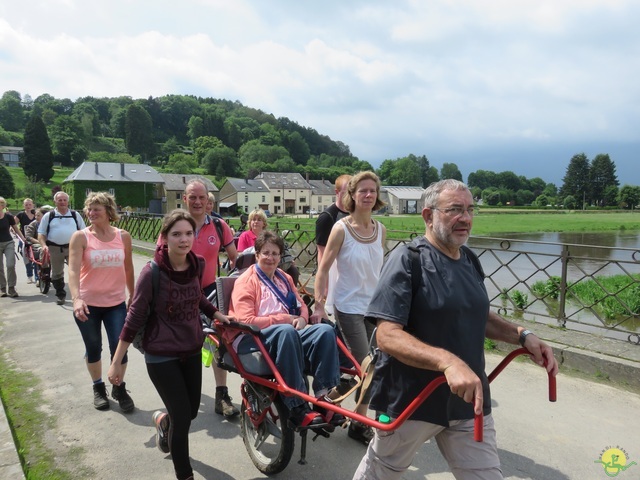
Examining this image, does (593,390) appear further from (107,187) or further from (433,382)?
(107,187)

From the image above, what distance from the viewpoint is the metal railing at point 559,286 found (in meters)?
6.12

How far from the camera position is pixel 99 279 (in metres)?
4.32

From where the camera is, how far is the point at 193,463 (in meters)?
3.46

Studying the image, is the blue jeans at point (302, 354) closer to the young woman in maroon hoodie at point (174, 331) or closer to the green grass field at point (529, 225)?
the young woman in maroon hoodie at point (174, 331)

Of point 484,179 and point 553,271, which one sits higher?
point 484,179

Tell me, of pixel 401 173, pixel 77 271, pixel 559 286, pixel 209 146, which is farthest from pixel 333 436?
pixel 401 173

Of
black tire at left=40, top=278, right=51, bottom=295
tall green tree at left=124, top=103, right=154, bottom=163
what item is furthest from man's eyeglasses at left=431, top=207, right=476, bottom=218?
tall green tree at left=124, top=103, right=154, bottom=163

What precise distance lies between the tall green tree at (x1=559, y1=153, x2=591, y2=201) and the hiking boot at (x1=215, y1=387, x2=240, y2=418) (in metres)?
128

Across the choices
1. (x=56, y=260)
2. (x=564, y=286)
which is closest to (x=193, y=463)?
(x=564, y=286)

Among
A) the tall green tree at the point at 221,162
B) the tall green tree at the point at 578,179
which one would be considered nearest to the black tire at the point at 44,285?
A: the tall green tree at the point at 221,162

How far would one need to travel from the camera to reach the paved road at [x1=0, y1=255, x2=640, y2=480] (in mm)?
3330

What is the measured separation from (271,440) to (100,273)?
2.20 meters

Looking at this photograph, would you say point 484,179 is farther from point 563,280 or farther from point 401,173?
point 563,280

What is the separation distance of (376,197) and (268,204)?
94.0m
